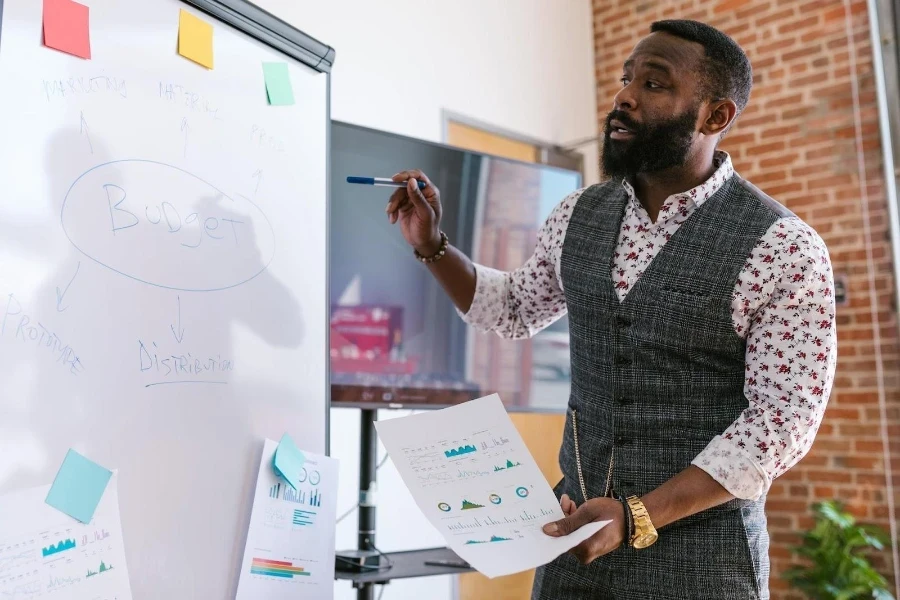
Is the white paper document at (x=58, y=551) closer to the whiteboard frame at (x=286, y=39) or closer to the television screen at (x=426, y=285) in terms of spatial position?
the whiteboard frame at (x=286, y=39)

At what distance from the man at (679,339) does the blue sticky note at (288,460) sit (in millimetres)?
423

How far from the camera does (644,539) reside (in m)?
1.15

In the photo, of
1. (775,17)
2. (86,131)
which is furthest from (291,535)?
(775,17)

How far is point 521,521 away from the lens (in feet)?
3.72

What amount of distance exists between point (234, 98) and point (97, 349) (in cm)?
48

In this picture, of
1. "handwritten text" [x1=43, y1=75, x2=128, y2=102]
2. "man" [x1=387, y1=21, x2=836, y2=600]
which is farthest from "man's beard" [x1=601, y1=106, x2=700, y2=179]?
"handwritten text" [x1=43, y1=75, x2=128, y2=102]

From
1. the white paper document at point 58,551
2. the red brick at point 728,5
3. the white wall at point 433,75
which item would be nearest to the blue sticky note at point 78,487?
the white paper document at point 58,551

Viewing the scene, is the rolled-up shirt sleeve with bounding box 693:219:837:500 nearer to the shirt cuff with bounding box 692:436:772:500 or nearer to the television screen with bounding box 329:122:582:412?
the shirt cuff with bounding box 692:436:772:500

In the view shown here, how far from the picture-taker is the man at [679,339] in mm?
1184

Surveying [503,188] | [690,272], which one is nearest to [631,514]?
[690,272]

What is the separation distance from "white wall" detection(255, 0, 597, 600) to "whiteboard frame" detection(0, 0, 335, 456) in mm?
757

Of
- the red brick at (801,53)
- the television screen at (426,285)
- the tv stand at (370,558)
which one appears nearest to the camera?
the tv stand at (370,558)

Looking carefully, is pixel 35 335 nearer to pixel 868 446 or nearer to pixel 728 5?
pixel 868 446

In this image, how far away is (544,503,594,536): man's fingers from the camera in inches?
43.1
